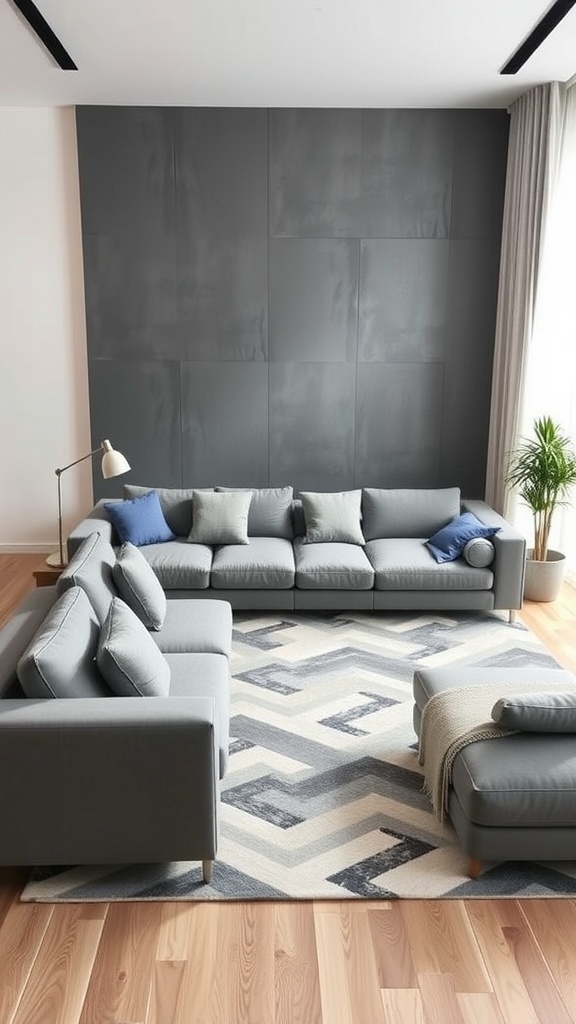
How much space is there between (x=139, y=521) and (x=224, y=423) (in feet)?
4.08

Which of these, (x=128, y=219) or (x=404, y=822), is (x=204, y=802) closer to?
(x=404, y=822)

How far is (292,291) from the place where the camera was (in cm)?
659

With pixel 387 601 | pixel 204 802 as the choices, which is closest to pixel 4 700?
pixel 204 802

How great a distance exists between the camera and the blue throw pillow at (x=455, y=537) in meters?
5.69

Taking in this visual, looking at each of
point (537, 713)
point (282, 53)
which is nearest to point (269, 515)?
point (282, 53)

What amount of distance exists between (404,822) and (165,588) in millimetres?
2479

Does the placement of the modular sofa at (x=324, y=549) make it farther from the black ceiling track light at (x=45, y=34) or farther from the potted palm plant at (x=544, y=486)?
the black ceiling track light at (x=45, y=34)

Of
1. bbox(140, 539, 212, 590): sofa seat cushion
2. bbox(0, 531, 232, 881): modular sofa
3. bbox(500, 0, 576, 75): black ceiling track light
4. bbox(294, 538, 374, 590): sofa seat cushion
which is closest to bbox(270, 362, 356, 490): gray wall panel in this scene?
bbox(294, 538, 374, 590): sofa seat cushion

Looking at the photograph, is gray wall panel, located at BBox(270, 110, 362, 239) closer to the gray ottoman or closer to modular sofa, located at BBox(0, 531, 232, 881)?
modular sofa, located at BBox(0, 531, 232, 881)

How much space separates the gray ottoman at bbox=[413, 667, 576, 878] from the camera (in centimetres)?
308

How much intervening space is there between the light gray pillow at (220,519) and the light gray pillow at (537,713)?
2.89m

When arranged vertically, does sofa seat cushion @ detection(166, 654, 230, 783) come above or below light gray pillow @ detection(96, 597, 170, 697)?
below

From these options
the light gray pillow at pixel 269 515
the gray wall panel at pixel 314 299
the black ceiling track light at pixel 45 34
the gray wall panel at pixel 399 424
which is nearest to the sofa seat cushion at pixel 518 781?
the light gray pillow at pixel 269 515

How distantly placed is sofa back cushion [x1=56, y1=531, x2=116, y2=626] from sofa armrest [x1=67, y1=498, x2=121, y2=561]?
2.81ft
